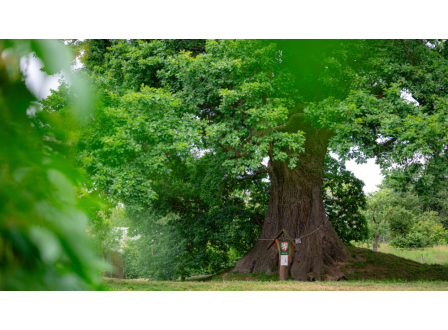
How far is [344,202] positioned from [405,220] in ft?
6.78

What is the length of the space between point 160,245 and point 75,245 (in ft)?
27.4

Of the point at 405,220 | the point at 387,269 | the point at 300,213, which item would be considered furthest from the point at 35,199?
the point at 405,220

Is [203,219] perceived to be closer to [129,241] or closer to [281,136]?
[129,241]

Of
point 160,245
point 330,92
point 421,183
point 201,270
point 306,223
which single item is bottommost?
point 201,270

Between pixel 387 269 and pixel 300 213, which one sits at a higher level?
pixel 300 213

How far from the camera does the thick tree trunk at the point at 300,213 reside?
7.11 metres

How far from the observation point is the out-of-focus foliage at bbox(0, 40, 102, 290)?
1.22 ft

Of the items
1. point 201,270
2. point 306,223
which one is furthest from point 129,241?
point 306,223

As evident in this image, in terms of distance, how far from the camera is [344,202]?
8602mm

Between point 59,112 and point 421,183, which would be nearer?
point 59,112

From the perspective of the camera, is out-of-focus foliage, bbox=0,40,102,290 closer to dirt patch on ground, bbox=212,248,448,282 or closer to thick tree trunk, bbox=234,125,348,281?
dirt patch on ground, bbox=212,248,448,282

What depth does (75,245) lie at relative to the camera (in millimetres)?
406

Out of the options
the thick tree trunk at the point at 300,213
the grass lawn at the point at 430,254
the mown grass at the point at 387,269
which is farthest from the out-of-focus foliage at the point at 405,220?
the thick tree trunk at the point at 300,213

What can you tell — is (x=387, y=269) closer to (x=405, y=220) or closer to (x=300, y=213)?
(x=300, y=213)
